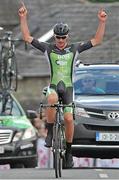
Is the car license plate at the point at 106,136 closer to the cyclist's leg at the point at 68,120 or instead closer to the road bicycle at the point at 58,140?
the cyclist's leg at the point at 68,120

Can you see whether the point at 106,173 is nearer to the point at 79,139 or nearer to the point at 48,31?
the point at 79,139

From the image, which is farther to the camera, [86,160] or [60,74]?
[86,160]

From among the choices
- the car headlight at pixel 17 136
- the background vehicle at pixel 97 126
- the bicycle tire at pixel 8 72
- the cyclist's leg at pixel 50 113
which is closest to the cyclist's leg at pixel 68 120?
the cyclist's leg at pixel 50 113

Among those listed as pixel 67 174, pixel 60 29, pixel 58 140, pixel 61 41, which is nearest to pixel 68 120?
pixel 58 140

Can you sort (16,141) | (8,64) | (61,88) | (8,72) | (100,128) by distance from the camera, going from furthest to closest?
1. (8,64)
2. (8,72)
3. (16,141)
4. (100,128)
5. (61,88)

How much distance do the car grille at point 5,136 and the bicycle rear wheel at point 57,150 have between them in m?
5.01

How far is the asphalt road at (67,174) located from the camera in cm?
1512

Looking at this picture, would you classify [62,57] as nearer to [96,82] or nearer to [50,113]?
[50,113]

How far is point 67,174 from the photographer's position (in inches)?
606

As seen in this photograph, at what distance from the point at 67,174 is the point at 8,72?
25.3 feet

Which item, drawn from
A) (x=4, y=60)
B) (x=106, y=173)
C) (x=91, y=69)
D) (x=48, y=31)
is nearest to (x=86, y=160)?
(x=4, y=60)

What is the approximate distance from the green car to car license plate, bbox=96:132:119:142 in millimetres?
3332

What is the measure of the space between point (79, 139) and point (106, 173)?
0.99 m

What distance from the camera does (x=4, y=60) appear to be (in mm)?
23000
